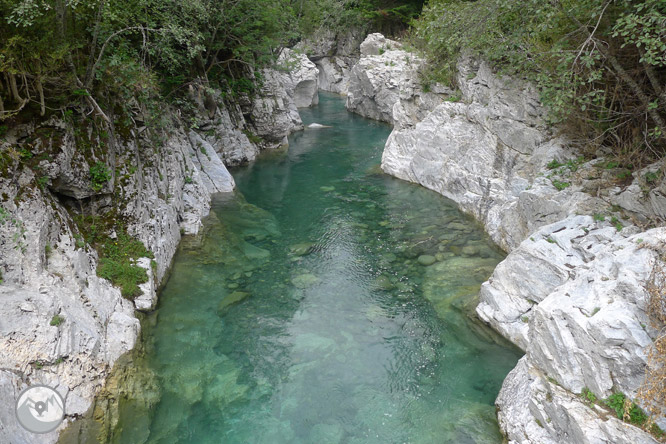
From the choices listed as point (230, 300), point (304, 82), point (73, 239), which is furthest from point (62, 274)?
point (304, 82)

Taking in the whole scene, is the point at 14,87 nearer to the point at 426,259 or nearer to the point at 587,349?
the point at 426,259

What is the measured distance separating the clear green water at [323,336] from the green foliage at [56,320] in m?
1.68

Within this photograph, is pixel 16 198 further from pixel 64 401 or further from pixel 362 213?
pixel 362 213

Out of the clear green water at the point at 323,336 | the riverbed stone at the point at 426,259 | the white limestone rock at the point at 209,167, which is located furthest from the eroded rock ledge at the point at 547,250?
the white limestone rock at the point at 209,167

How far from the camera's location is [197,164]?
1712 centimetres

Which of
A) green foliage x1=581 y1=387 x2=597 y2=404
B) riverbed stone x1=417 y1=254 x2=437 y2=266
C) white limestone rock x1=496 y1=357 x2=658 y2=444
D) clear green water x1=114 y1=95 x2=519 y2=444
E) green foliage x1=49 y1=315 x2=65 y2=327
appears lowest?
clear green water x1=114 y1=95 x2=519 y2=444

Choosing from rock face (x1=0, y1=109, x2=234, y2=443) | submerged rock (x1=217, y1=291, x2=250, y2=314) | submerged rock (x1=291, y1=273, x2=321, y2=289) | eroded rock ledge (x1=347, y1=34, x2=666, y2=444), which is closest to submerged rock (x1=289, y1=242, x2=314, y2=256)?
submerged rock (x1=291, y1=273, x2=321, y2=289)

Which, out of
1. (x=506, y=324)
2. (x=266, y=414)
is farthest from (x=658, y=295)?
(x=266, y=414)

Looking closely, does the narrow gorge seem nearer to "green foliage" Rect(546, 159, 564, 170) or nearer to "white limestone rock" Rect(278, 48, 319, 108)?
"green foliage" Rect(546, 159, 564, 170)

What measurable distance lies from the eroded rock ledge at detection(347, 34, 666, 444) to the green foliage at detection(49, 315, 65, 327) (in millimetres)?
7473

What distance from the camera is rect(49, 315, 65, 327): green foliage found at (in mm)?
6852

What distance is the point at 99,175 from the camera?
9.41m

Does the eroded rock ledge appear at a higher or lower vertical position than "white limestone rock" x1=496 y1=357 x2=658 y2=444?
higher

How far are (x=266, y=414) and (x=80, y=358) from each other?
128 inches
